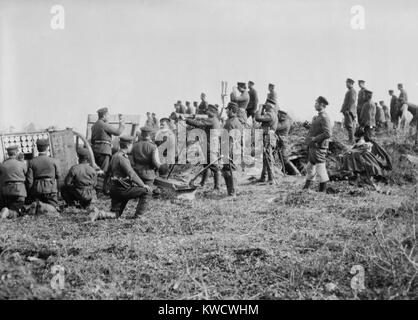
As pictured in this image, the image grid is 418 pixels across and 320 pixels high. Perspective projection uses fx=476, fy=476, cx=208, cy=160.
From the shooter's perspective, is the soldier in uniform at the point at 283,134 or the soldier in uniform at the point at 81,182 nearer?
the soldier in uniform at the point at 81,182

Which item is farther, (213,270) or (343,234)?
(343,234)

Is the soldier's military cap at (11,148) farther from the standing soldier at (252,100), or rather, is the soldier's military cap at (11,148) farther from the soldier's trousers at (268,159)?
the standing soldier at (252,100)

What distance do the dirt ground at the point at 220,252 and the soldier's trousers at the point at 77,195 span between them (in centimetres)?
37

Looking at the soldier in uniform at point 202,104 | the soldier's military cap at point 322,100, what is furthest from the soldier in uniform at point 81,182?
the soldier in uniform at point 202,104

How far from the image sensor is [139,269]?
19.0 ft

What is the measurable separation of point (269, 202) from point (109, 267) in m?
4.57

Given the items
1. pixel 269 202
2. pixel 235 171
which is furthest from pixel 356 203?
pixel 235 171

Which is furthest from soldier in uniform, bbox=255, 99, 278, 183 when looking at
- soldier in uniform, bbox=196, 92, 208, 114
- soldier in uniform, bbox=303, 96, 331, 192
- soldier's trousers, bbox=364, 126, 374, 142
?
soldier in uniform, bbox=196, 92, 208, 114

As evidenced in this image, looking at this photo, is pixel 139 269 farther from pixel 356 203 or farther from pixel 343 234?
pixel 356 203

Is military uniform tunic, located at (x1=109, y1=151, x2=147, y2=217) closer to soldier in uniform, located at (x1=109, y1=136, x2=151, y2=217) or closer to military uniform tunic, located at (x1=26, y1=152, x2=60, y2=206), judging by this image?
soldier in uniform, located at (x1=109, y1=136, x2=151, y2=217)

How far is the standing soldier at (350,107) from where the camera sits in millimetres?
14375

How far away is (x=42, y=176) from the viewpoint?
909cm

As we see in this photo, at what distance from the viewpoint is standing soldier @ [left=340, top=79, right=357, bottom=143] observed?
1438 centimetres

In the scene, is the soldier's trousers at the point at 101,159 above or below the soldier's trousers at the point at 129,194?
above
